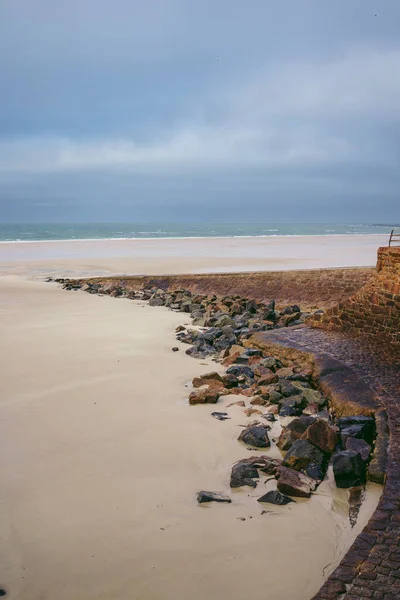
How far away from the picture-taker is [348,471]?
511 centimetres

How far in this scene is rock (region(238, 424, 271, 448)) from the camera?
20.1 feet

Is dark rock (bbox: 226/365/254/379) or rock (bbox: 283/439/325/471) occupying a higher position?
dark rock (bbox: 226/365/254/379)

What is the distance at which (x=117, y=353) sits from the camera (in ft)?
35.0

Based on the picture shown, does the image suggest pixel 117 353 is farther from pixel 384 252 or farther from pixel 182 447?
pixel 384 252

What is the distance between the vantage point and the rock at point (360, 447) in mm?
5461

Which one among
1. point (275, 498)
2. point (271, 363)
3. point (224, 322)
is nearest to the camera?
point (275, 498)

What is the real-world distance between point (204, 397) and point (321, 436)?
2.25 metres

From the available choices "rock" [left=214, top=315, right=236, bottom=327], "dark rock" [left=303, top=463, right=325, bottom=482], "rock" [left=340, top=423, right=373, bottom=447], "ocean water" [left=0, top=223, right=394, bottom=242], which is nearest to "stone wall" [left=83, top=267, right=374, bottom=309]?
"rock" [left=214, top=315, right=236, bottom=327]

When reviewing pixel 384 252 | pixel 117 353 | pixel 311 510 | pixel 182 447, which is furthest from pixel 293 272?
pixel 311 510

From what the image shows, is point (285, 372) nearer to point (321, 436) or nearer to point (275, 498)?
point (321, 436)

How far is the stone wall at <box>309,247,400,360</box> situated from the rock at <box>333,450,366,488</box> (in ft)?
13.8

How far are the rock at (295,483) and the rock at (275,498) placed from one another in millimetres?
111

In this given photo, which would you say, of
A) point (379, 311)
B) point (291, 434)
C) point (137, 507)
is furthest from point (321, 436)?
point (379, 311)

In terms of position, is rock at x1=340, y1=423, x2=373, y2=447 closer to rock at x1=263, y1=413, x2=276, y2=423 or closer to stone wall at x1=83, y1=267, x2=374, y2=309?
rock at x1=263, y1=413, x2=276, y2=423
